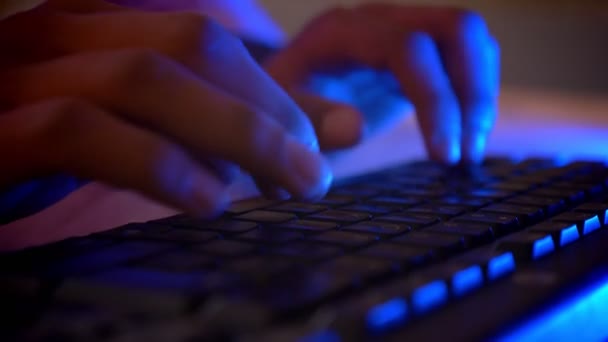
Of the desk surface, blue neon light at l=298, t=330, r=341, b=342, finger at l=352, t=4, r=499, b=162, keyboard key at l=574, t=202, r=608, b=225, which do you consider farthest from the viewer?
finger at l=352, t=4, r=499, b=162

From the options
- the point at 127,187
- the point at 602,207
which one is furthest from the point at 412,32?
the point at 127,187

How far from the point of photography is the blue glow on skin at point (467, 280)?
0.30 metres

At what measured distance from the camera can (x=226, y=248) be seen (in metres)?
0.35

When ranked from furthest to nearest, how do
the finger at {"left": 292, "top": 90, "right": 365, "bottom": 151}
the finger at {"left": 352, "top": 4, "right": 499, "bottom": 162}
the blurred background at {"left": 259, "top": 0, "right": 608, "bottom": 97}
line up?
the blurred background at {"left": 259, "top": 0, "right": 608, "bottom": 97} → the finger at {"left": 352, "top": 4, "right": 499, "bottom": 162} → the finger at {"left": 292, "top": 90, "right": 365, "bottom": 151}

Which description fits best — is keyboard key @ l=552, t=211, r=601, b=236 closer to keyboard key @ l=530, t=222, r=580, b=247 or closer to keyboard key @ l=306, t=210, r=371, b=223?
keyboard key @ l=530, t=222, r=580, b=247

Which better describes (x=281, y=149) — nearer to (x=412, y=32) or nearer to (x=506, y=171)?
(x=506, y=171)

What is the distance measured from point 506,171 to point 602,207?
0.61 feet

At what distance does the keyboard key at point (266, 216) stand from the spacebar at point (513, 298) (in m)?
0.15

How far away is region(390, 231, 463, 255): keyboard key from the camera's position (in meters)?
0.35

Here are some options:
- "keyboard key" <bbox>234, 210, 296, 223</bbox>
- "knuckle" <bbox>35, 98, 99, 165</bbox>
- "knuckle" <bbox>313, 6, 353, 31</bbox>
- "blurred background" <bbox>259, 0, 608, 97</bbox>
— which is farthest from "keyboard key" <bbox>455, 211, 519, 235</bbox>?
"blurred background" <bbox>259, 0, 608, 97</bbox>

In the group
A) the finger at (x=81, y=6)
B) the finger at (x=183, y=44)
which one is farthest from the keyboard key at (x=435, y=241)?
the finger at (x=81, y=6)

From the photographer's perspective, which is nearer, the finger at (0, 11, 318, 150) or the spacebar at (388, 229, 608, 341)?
the spacebar at (388, 229, 608, 341)

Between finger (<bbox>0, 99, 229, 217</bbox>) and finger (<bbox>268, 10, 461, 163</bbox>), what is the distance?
40 centimetres

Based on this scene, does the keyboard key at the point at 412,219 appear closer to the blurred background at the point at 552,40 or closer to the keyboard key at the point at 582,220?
the keyboard key at the point at 582,220
